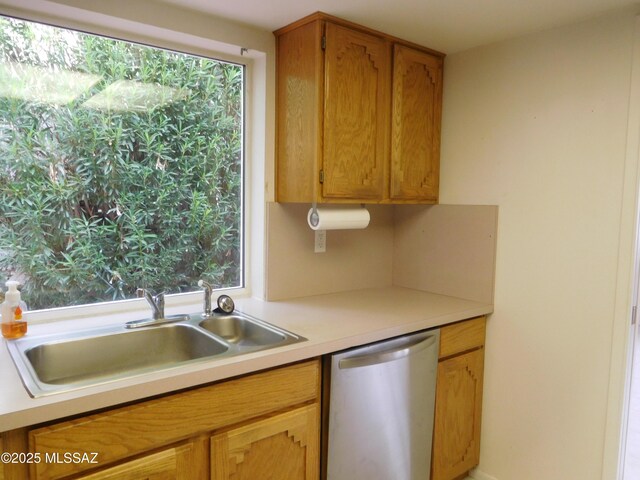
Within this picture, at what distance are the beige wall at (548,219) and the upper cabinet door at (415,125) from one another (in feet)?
0.35

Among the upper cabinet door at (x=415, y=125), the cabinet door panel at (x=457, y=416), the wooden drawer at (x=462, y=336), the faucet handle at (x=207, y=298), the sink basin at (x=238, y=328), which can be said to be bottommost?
the cabinet door panel at (x=457, y=416)

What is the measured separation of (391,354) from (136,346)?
0.92 meters

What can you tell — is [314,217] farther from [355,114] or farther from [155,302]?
[155,302]

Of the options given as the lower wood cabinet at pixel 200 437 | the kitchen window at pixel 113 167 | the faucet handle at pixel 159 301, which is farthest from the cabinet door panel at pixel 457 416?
the faucet handle at pixel 159 301

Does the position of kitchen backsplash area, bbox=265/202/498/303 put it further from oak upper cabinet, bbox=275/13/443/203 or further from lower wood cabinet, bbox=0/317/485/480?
lower wood cabinet, bbox=0/317/485/480

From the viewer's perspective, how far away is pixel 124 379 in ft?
3.82

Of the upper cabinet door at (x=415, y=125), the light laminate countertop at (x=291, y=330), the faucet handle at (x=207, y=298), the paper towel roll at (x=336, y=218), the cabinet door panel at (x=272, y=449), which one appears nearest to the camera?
the light laminate countertop at (x=291, y=330)

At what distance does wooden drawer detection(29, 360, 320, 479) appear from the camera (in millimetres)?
1072

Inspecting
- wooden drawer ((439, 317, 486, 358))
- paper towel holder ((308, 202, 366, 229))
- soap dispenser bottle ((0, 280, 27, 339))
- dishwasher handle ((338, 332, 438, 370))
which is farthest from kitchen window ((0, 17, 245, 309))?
wooden drawer ((439, 317, 486, 358))

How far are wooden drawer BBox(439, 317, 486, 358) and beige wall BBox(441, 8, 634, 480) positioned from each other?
72 millimetres

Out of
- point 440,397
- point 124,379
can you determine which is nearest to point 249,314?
point 124,379

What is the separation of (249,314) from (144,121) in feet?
2.93

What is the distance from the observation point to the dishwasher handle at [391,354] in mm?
1599

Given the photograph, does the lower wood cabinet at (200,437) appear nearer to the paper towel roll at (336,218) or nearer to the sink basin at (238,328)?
the sink basin at (238,328)
